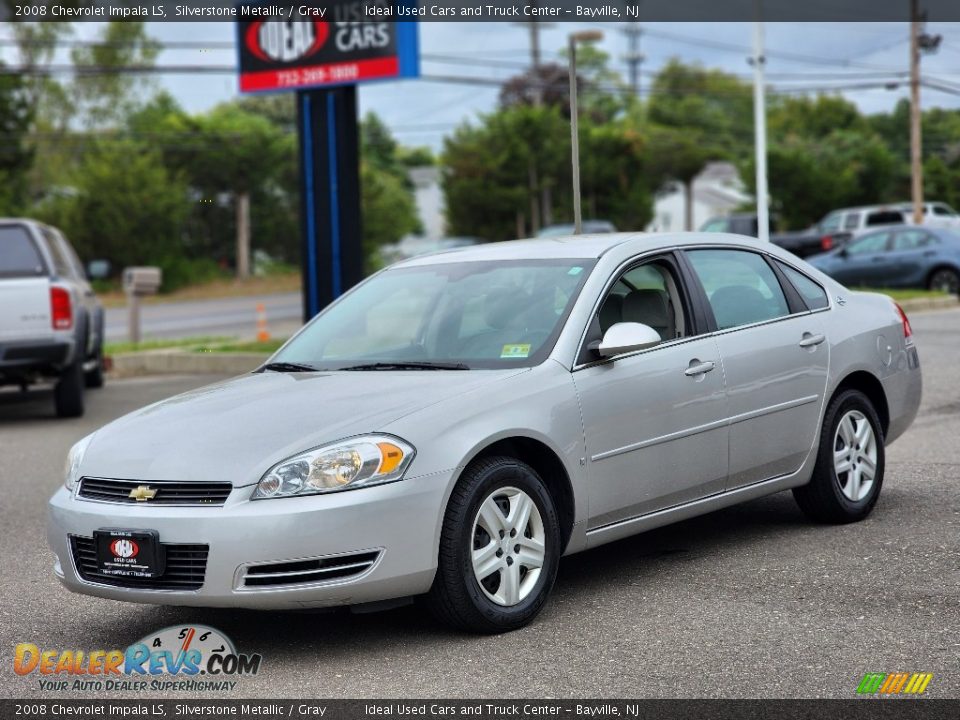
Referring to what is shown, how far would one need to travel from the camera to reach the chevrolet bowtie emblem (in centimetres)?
499

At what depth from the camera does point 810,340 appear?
6.79m

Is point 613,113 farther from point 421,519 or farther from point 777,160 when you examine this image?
point 421,519

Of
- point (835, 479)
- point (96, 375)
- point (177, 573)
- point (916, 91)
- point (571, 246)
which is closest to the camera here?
point (177, 573)

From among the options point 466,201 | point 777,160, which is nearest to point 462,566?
point 466,201

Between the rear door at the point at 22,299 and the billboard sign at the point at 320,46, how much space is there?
6117 millimetres

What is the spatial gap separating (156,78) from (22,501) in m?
57.7

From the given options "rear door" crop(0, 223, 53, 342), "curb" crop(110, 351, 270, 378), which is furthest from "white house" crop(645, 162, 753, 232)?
"rear door" crop(0, 223, 53, 342)

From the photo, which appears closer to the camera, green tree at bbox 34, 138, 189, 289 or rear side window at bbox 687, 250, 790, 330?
rear side window at bbox 687, 250, 790, 330

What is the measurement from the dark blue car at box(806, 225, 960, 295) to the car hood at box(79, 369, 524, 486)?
20.1 metres

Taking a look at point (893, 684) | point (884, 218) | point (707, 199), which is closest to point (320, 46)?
point (893, 684)

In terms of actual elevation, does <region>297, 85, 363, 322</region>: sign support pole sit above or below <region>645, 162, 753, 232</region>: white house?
below

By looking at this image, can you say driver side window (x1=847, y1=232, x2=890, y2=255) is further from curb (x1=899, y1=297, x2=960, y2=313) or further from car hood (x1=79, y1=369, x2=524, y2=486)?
car hood (x1=79, y1=369, x2=524, y2=486)

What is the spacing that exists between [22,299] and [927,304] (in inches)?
579

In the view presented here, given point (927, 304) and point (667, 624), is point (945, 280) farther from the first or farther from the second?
point (667, 624)
